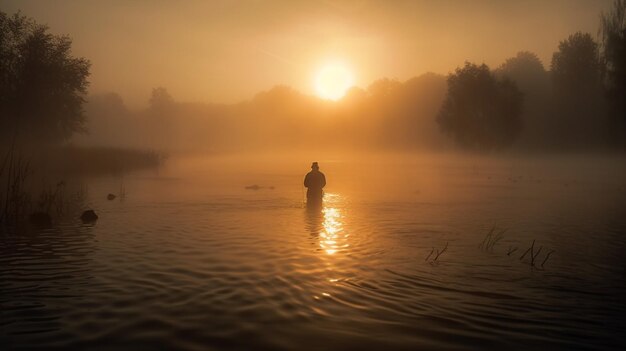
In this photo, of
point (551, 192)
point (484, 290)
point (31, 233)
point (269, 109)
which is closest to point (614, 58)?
point (551, 192)

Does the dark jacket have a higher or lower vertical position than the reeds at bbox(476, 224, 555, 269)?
higher

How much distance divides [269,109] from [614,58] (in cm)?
15643

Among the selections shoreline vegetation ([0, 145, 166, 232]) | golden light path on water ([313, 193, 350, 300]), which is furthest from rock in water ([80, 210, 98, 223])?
golden light path on water ([313, 193, 350, 300])

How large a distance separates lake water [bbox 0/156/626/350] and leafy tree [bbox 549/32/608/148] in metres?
76.1

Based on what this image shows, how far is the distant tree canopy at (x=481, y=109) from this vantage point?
251 feet

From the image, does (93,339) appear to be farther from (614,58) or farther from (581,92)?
(581,92)

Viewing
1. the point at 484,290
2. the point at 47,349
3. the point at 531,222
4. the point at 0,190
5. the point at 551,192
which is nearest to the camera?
the point at 47,349

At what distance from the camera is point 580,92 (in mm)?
86125

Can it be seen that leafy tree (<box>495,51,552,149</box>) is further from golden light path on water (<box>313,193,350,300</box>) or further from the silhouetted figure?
golden light path on water (<box>313,193,350,300</box>)

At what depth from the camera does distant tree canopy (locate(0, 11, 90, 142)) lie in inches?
1615

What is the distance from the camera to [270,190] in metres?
33.8

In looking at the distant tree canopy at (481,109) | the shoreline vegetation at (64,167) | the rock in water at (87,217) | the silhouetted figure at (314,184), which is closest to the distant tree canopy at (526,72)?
the distant tree canopy at (481,109)

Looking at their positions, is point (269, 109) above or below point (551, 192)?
above

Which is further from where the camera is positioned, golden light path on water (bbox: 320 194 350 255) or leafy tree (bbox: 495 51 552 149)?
leafy tree (bbox: 495 51 552 149)
